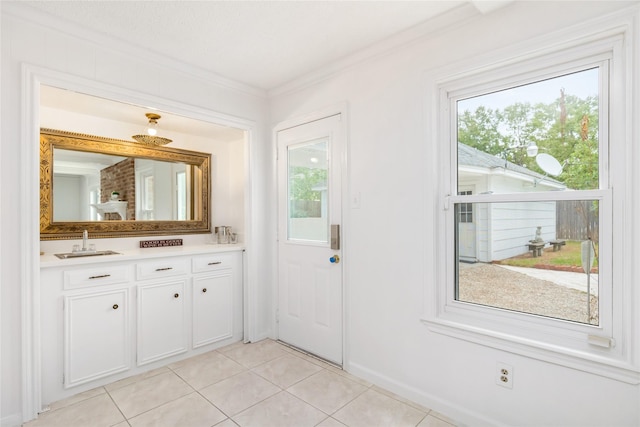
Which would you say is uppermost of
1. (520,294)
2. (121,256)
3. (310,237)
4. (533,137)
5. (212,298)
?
(533,137)

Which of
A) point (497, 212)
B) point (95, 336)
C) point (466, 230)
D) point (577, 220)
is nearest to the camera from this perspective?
point (577, 220)

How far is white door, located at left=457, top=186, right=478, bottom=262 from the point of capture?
204cm

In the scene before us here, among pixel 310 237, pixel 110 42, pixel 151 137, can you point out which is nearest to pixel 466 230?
pixel 310 237

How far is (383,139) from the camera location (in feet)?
7.73

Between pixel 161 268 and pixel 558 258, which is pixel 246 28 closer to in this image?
pixel 161 268

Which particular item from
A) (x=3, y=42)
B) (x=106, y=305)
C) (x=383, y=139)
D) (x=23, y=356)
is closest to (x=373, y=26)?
(x=383, y=139)

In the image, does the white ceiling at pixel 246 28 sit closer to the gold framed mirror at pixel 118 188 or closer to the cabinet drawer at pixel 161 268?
the gold framed mirror at pixel 118 188

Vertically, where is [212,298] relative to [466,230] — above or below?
below

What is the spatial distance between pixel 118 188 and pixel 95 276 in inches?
39.7

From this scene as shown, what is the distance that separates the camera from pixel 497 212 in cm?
195

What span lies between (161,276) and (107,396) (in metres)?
0.88

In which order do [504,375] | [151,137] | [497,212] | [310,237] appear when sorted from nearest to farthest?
1. [504,375]
2. [497,212]
3. [310,237]
4. [151,137]

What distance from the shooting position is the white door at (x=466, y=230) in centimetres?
204

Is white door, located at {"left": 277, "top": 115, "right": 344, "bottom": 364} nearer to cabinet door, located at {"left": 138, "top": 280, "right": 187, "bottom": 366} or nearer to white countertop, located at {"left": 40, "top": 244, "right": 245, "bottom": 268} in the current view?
white countertop, located at {"left": 40, "top": 244, "right": 245, "bottom": 268}
